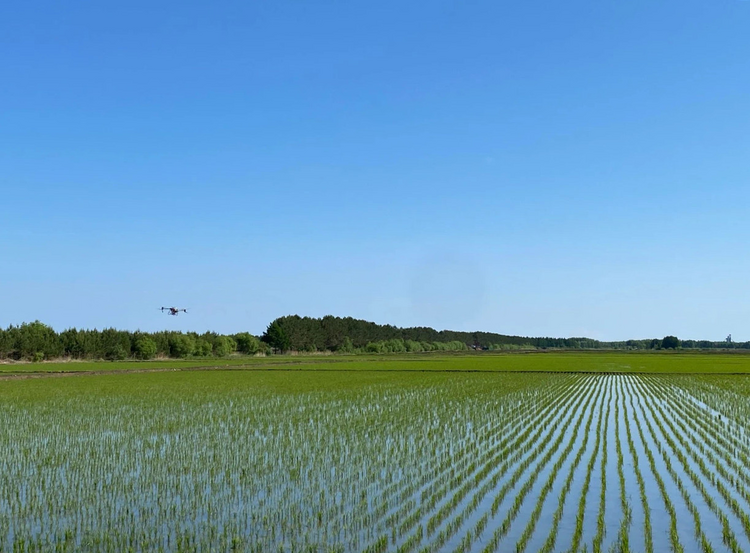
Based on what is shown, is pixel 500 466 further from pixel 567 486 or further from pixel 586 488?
pixel 586 488

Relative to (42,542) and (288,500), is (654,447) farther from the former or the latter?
(42,542)

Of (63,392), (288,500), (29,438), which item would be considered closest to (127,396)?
(63,392)

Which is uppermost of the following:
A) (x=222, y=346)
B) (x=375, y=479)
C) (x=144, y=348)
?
(x=144, y=348)

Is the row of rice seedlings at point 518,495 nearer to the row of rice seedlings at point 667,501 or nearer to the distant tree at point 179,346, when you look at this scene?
the row of rice seedlings at point 667,501

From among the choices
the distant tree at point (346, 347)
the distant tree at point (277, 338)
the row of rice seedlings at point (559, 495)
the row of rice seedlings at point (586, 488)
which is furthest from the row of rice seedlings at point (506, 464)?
the distant tree at point (346, 347)

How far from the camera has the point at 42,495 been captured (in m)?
10.1

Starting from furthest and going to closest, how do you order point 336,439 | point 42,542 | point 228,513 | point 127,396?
point 127,396
point 336,439
point 228,513
point 42,542

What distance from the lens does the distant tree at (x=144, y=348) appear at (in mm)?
91375

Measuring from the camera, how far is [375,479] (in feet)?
36.8

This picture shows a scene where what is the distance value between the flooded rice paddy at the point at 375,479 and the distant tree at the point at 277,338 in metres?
110

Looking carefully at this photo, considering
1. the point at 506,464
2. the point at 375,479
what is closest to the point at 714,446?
the point at 506,464

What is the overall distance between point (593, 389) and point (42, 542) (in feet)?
99.9

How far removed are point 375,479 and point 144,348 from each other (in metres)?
86.7

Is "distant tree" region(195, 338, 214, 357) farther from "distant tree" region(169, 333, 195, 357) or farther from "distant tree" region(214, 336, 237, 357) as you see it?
"distant tree" region(169, 333, 195, 357)
